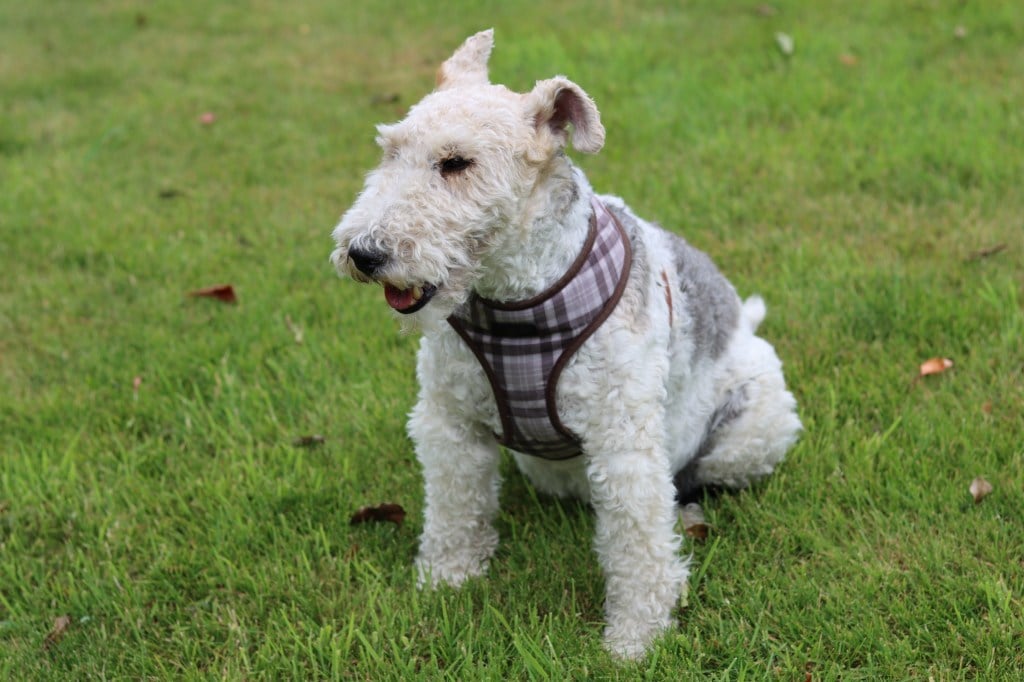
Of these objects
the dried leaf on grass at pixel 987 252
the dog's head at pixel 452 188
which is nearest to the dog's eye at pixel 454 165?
the dog's head at pixel 452 188

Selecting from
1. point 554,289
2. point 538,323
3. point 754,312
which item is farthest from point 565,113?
point 754,312

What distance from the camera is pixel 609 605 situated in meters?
3.41

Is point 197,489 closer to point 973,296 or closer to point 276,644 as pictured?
point 276,644

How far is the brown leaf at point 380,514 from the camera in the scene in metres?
3.90

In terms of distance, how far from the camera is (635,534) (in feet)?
10.6

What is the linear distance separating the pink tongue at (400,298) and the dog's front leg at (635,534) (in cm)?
86

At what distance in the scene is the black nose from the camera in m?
2.62

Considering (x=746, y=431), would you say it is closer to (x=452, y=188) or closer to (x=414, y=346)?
(x=452, y=188)

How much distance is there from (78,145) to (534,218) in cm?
616

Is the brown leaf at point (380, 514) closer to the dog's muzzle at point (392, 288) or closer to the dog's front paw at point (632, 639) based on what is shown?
the dog's front paw at point (632, 639)

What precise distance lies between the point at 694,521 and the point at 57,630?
2.47 m

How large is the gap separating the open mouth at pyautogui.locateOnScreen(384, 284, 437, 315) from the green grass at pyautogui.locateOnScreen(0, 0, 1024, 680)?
1214 millimetres

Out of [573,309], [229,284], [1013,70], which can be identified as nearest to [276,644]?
[573,309]

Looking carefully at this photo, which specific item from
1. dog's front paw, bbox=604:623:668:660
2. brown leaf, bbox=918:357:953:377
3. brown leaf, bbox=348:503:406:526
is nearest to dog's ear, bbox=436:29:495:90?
brown leaf, bbox=348:503:406:526
